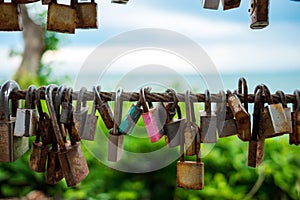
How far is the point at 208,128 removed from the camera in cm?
61

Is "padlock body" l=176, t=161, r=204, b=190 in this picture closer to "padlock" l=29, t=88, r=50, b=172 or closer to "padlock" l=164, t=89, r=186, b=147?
"padlock" l=164, t=89, r=186, b=147

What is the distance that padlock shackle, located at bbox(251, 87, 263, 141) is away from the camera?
615 mm

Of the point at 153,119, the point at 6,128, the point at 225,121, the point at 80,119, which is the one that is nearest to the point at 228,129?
the point at 225,121

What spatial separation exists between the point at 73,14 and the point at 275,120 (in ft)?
1.07

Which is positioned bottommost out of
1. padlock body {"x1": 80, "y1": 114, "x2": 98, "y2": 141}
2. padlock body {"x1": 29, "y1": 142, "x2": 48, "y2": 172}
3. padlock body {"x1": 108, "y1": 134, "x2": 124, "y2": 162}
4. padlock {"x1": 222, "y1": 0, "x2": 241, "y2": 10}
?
padlock body {"x1": 29, "y1": 142, "x2": 48, "y2": 172}

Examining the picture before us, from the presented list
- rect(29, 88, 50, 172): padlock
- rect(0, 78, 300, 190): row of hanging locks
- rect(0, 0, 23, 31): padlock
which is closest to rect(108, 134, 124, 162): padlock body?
rect(0, 78, 300, 190): row of hanging locks

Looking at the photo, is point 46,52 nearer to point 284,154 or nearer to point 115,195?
point 115,195

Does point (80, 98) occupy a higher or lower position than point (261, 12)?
lower

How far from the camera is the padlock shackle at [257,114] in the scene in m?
0.61

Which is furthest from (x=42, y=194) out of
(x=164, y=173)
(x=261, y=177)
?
(x=261, y=177)

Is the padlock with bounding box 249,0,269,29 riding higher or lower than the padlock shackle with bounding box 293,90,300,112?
higher

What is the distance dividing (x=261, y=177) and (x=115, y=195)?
2.00ft

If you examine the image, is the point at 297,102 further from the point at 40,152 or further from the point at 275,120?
the point at 40,152

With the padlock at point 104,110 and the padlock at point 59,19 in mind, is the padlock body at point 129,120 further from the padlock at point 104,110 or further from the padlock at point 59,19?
the padlock at point 59,19
